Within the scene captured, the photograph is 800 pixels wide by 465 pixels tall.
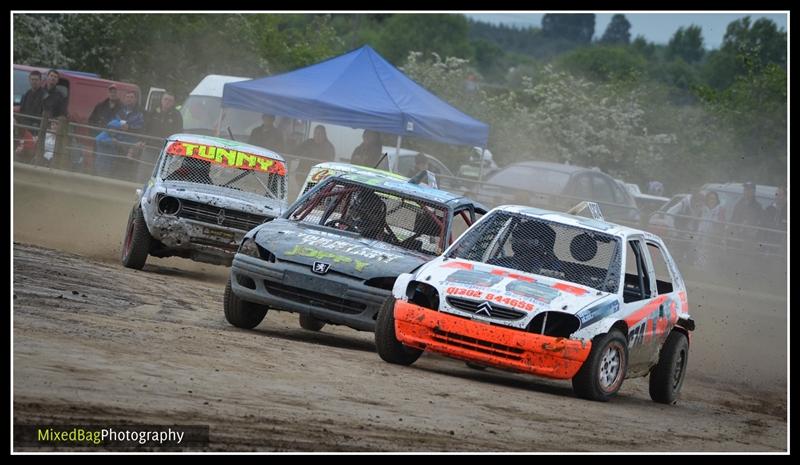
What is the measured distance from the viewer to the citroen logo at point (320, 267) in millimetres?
10617

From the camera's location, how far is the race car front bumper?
9398mm

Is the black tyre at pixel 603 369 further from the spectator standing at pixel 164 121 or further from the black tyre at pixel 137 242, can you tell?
the spectator standing at pixel 164 121

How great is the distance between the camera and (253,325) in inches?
448

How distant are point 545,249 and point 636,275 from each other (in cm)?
101

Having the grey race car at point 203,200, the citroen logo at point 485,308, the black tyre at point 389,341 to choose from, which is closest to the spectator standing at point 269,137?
the grey race car at point 203,200

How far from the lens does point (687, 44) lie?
15300 centimetres

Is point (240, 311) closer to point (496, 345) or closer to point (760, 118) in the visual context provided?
point (496, 345)

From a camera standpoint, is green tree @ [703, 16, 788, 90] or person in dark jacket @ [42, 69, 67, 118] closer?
person in dark jacket @ [42, 69, 67, 118]

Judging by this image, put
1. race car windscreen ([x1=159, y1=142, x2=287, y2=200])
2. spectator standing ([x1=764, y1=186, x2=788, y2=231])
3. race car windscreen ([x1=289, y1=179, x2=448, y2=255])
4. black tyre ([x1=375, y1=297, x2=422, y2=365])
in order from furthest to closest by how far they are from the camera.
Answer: spectator standing ([x1=764, y1=186, x2=788, y2=231]), race car windscreen ([x1=159, y1=142, x2=287, y2=200]), race car windscreen ([x1=289, y1=179, x2=448, y2=255]), black tyre ([x1=375, y1=297, x2=422, y2=365])

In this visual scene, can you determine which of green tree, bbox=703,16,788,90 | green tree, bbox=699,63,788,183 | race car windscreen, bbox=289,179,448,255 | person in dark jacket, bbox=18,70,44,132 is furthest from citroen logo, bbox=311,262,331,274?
green tree, bbox=703,16,788,90

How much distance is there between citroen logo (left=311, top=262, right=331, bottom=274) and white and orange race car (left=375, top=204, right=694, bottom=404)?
0.81 m

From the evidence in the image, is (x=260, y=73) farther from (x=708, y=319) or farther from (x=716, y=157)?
(x=708, y=319)

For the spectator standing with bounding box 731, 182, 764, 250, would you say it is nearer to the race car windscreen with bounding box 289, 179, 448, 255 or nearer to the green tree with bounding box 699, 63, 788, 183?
the race car windscreen with bounding box 289, 179, 448, 255

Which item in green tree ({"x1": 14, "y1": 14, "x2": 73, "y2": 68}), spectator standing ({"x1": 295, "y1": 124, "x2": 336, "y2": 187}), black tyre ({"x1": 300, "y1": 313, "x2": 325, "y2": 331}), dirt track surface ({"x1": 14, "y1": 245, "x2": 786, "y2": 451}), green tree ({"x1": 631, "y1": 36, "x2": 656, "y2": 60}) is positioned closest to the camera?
dirt track surface ({"x1": 14, "y1": 245, "x2": 786, "y2": 451})
